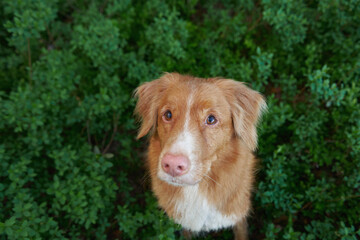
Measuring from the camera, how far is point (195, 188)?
2.56 meters

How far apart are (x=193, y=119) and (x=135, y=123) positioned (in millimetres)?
1612

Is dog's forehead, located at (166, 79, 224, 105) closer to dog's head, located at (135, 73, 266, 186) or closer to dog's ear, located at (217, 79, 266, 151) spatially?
dog's head, located at (135, 73, 266, 186)

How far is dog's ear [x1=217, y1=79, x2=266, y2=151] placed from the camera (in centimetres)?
248

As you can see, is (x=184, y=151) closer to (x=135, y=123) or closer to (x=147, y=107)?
(x=147, y=107)

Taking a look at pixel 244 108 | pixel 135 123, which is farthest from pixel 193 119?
pixel 135 123

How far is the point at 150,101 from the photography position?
2672 mm

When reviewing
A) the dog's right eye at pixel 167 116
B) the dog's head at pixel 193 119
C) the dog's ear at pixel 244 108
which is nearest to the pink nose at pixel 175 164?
the dog's head at pixel 193 119

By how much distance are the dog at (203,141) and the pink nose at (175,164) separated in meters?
0.02

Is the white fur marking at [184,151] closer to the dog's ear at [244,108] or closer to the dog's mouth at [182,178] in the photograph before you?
the dog's mouth at [182,178]

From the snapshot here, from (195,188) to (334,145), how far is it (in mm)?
2083

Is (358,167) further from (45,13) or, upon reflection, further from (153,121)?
(45,13)

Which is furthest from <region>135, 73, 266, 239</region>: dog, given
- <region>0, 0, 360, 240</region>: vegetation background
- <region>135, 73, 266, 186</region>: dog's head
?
<region>0, 0, 360, 240</region>: vegetation background

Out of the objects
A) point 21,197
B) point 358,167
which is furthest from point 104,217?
point 358,167

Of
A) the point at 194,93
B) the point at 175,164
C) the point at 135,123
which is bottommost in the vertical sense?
the point at 135,123
